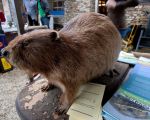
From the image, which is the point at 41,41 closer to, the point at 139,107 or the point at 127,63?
the point at 139,107

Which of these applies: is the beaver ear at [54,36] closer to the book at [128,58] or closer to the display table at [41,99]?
the display table at [41,99]

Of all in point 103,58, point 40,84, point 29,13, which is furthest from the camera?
point 29,13

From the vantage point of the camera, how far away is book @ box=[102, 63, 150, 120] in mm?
610

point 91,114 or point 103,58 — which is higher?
point 103,58

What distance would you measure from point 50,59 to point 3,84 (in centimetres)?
168

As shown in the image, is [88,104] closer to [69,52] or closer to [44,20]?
[69,52]

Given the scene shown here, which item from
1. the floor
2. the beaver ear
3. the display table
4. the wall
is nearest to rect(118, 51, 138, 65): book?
the display table

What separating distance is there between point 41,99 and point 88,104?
0.19 m

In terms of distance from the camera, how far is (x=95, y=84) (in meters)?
0.76

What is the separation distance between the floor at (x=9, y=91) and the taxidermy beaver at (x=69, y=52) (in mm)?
1132

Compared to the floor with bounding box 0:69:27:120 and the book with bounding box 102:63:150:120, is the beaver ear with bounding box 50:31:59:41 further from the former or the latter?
the floor with bounding box 0:69:27:120

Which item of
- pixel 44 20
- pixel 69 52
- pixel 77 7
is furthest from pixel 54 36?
pixel 77 7

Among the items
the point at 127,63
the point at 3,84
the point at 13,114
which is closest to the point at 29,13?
the point at 3,84

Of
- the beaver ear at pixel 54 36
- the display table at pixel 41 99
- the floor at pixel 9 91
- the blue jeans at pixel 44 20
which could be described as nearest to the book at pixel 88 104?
the display table at pixel 41 99
